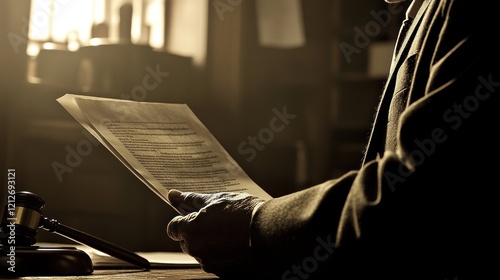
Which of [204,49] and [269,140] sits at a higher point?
[204,49]

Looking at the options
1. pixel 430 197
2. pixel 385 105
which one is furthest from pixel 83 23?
pixel 430 197

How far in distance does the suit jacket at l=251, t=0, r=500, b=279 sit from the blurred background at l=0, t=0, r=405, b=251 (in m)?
3.45

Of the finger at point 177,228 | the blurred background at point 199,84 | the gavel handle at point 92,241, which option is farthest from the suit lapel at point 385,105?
the blurred background at point 199,84

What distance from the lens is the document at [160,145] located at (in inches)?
43.5

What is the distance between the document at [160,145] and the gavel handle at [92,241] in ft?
0.58

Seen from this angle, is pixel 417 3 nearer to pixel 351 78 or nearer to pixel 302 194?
pixel 302 194

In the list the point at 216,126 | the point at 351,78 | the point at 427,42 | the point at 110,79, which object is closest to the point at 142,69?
the point at 110,79

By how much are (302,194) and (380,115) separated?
0.32 m

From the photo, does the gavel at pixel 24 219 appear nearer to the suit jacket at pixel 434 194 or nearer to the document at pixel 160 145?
the document at pixel 160 145

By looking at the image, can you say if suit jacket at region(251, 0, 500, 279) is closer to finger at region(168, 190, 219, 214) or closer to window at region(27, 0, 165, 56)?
finger at region(168, 190, 219, 214)

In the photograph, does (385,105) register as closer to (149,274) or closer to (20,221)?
(149,274)

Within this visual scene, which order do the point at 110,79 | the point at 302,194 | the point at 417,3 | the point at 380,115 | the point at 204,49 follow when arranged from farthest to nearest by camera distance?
the point at 204,49
the point at 110,79
the point at 417,3
the point at 380,115
the point at 302,194

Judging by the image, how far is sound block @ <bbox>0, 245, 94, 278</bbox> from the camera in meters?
1.02

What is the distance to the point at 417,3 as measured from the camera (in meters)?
1.38
